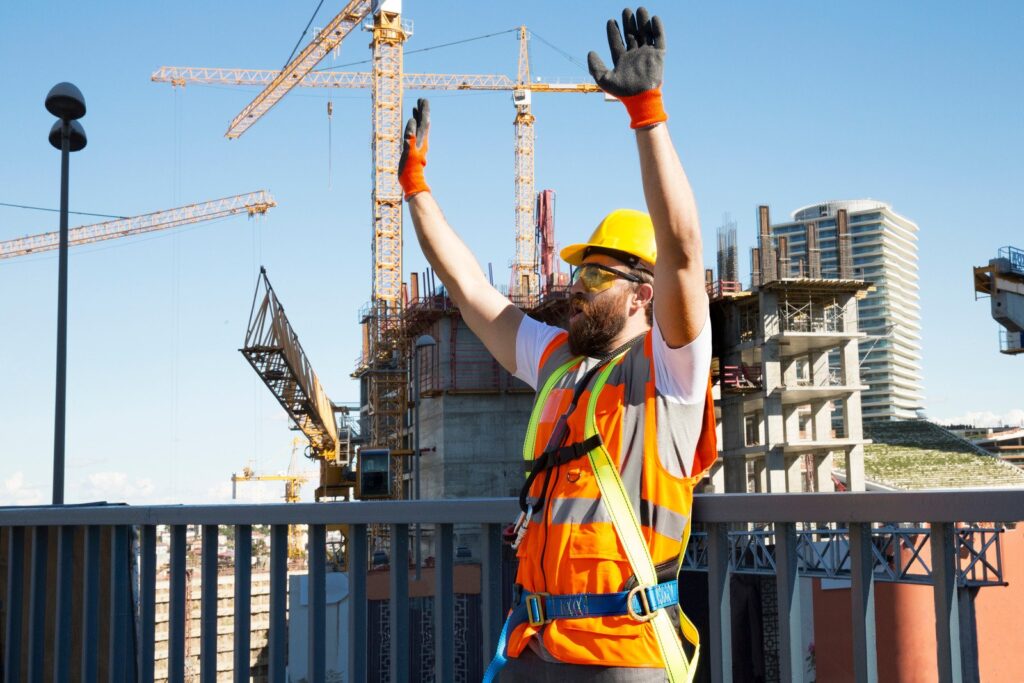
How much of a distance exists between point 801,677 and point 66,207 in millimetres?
14428

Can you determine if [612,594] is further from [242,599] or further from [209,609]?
[209,609]

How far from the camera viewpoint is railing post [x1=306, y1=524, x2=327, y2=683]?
4012 millimetres

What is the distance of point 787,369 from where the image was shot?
46.3 m

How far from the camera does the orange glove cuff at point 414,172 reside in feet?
13.7

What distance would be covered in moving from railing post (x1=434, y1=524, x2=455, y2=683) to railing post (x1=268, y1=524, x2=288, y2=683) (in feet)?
2.38

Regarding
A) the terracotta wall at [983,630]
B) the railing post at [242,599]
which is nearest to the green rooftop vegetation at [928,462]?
the terracotta wall at [983,630]

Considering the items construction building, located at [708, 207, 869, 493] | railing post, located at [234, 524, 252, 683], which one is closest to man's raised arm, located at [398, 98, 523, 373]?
railing post, located at [234, 524, 252, 683]

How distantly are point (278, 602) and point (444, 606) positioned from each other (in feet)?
2.67

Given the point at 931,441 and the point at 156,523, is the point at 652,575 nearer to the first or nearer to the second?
the point at 156,523

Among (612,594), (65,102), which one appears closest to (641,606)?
(612,594)

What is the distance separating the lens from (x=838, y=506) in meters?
2.88

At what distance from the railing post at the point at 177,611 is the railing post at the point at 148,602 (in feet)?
0.51

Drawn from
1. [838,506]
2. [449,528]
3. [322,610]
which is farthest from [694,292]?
[322,610]

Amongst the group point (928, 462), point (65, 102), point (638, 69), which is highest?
point (65, 102)
